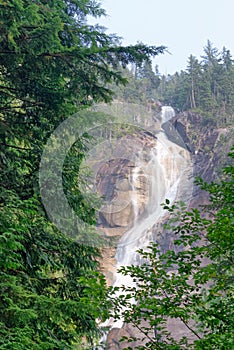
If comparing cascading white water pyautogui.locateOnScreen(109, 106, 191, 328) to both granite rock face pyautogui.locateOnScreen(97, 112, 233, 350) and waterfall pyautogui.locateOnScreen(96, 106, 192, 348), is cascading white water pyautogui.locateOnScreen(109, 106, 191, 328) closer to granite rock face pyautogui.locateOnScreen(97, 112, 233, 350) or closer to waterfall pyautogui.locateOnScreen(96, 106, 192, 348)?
waterfall pyautogui.locateOnScreen(96, 106, 192, 348)

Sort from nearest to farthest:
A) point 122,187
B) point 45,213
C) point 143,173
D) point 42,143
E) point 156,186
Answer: point 45,213
point 42,143
point 122,187
point 156,186
point 143,173

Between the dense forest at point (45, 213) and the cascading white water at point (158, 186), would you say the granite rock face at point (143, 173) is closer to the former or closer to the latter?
the cascading white water at point (158, 186)

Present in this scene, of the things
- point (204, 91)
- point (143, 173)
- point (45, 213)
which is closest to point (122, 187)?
point (143, 173)

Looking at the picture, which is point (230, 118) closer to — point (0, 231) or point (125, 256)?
point (125, 256)

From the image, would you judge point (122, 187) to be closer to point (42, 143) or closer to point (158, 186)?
point (158, 186)

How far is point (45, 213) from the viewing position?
4543mm

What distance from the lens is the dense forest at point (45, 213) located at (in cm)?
312

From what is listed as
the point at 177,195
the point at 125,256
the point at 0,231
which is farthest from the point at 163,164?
the point at 0,231

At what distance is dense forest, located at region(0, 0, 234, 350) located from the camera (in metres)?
3.12

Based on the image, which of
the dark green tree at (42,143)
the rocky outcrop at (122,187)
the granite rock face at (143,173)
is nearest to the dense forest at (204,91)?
the granite rock face at (143,173)

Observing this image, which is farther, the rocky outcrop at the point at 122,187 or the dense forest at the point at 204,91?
the dense forest at the point at 204,91

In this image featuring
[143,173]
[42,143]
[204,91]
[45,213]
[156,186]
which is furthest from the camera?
[204,91]

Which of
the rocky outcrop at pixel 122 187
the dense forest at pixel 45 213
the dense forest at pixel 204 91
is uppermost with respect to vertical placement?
the dense forest at pixel 204 91

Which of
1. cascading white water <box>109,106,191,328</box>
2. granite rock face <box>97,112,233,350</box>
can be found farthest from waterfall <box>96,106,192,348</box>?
granite rock face <box>97,112,233,350</box>
